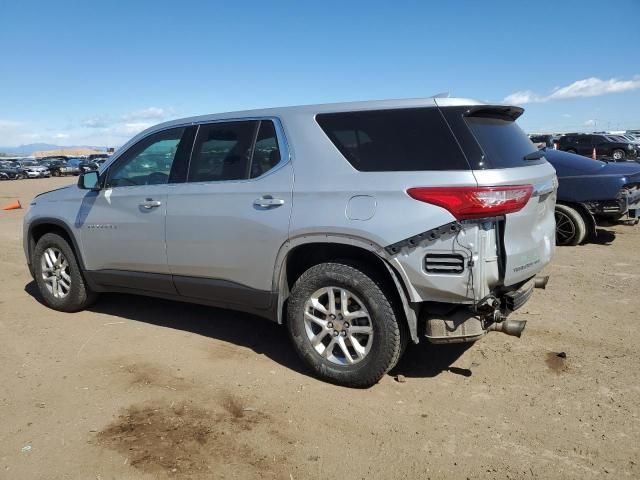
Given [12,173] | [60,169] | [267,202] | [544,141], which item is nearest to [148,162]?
[267,202]

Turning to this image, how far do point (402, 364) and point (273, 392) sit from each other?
42.2 inches

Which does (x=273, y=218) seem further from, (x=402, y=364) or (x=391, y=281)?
(x=402, y=364)

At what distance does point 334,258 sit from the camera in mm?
3771

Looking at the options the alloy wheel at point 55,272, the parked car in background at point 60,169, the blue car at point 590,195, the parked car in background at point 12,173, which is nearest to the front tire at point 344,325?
the alloy wheel at point 55,272

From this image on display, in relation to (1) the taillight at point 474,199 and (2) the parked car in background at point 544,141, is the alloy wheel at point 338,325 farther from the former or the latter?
(2) the parked car in background at point 544,141

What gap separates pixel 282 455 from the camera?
2980 millimetres

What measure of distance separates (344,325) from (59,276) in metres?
3.41

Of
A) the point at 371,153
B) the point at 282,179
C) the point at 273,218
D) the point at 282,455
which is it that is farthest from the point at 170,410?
the point at 371,153

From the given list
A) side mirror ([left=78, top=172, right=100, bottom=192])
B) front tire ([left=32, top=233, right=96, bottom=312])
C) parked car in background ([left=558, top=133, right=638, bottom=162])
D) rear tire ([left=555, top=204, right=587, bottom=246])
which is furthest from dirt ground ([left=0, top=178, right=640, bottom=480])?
parked car in background ([left=558, top=133, right=638, bottom=162])

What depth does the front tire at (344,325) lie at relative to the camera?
3.50 meters

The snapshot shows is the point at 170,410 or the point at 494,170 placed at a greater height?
the point at 494,170

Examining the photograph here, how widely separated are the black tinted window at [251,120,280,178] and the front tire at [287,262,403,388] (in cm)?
87

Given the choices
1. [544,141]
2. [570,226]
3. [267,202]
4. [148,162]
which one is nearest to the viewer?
[267,202]

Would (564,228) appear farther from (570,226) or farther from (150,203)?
(150,203)
